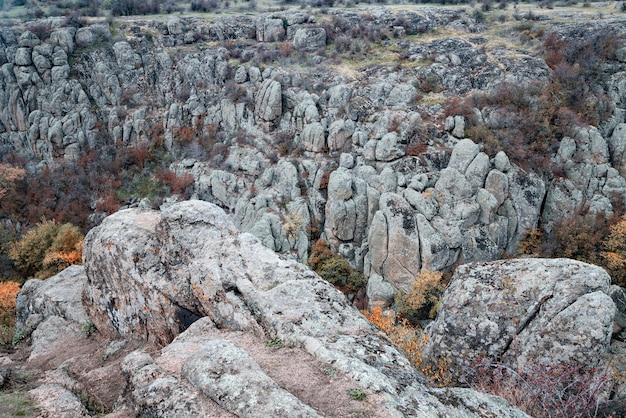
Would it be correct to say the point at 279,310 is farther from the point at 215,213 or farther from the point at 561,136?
the point at 561,136

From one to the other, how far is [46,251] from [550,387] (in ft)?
111

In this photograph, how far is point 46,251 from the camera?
29234 mm

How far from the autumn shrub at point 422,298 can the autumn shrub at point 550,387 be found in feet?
62.6

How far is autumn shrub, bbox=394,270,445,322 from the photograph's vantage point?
27672 millimetres

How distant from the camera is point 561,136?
115ft

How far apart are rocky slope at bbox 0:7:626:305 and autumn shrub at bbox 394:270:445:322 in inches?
46.8

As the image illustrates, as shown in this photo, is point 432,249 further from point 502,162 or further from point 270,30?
point 270,30

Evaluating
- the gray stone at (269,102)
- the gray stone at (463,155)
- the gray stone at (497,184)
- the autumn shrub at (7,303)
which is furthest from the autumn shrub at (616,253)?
the autumn shrub at (7,303)

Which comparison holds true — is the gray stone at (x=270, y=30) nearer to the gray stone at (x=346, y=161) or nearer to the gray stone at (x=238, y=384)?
the gray stone at (x=346, y=161)

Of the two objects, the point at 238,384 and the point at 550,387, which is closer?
the point at 238,384

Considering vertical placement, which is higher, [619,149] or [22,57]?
[22,57]

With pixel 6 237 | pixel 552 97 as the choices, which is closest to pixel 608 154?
pixel 552 97

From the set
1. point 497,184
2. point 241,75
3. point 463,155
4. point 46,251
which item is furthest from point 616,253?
point 46,251

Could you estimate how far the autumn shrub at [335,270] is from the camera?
31.2m
